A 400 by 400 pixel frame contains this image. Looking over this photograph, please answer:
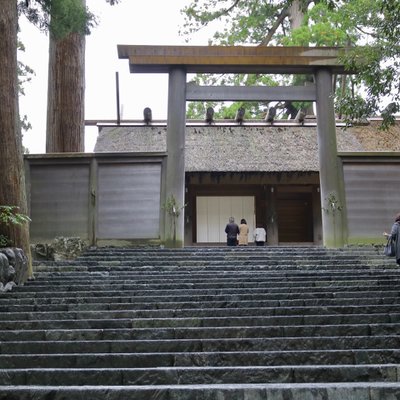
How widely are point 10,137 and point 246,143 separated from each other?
10.4 metres

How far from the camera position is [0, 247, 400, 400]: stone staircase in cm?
362

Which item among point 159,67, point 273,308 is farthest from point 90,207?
point 273,308

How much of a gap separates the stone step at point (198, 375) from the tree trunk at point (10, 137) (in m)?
3.73

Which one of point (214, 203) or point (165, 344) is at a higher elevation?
point (214, 203)

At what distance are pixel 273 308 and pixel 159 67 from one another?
6.72m

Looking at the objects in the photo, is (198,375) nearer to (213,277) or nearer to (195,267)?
(213,277)

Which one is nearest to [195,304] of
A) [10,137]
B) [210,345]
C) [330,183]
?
[210,345]

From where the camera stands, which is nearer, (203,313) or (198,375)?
(198,375)

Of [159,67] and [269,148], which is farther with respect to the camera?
[269,148]

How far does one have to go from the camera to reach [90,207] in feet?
34.5

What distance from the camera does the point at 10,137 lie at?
779cm

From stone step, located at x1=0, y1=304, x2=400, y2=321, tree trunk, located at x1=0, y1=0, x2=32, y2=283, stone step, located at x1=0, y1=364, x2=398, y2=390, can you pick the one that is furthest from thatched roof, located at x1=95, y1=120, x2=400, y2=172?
stone step, located at x1=0, y1=364, x2=398, y2=390

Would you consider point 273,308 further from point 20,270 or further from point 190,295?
point 20,270

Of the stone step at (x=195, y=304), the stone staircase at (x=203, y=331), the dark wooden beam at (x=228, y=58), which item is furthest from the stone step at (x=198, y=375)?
the dark wooden beam at (x=228, y=58)
